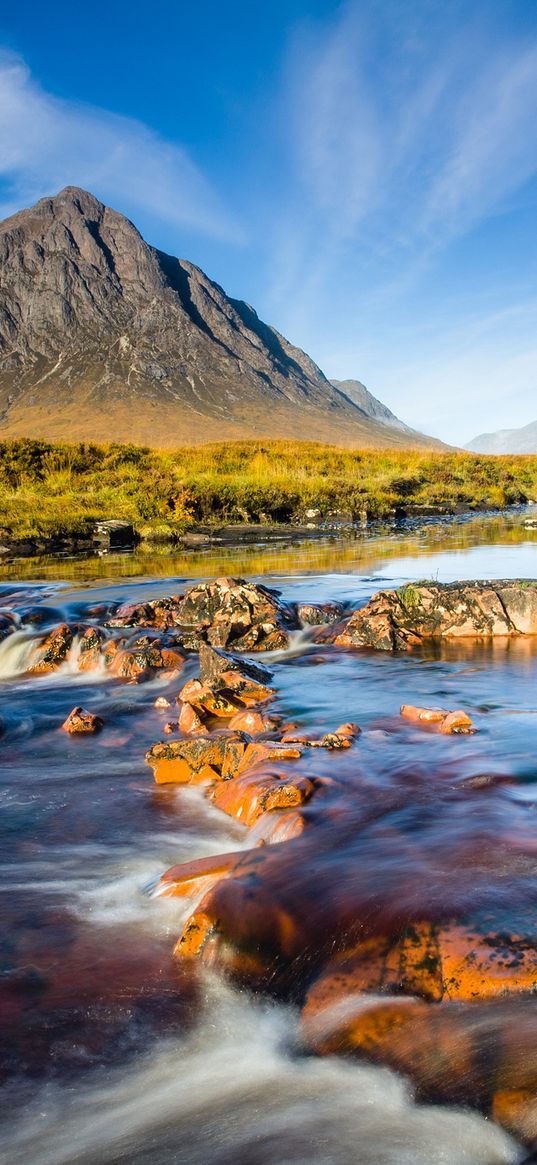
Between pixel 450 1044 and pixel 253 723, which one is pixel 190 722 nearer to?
pixel 253 723

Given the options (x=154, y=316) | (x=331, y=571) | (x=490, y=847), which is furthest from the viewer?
(x=154, y=316)

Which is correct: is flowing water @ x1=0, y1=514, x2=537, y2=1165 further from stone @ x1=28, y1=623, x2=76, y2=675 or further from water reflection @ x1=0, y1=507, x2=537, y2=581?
water reflection @ x1=0, y1=507, x2=537, y2=581

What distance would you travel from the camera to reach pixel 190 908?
127 inches

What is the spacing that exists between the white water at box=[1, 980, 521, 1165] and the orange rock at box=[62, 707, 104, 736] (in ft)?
12.9

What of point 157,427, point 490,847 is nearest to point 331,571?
point 490,847

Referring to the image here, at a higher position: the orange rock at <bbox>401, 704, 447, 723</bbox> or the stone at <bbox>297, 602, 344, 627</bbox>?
the stone at <bbox>297, 602, 344, 627</bbox>

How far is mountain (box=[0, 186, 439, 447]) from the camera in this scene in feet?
419

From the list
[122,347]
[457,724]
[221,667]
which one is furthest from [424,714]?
[122,347]

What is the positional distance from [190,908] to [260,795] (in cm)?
95

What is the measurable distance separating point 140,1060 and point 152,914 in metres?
0.89

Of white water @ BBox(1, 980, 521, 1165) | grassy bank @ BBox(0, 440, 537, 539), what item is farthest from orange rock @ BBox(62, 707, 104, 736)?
grassy bank @ BBox(0, 440, 537, 539)

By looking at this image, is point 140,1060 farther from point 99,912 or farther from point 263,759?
point 263,759

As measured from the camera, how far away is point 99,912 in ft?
10.8

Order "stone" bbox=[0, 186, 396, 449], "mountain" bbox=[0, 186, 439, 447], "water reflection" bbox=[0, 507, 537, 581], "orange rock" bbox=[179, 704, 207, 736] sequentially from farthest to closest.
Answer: "stone" bbox=[0, 186, 396, 449], "mountain" bbox=[0, 186, 439, 447], "water reflection" bbox=[0, 507, 537, 581], "orange rock" bbox=[179, 704, 207, 736]
